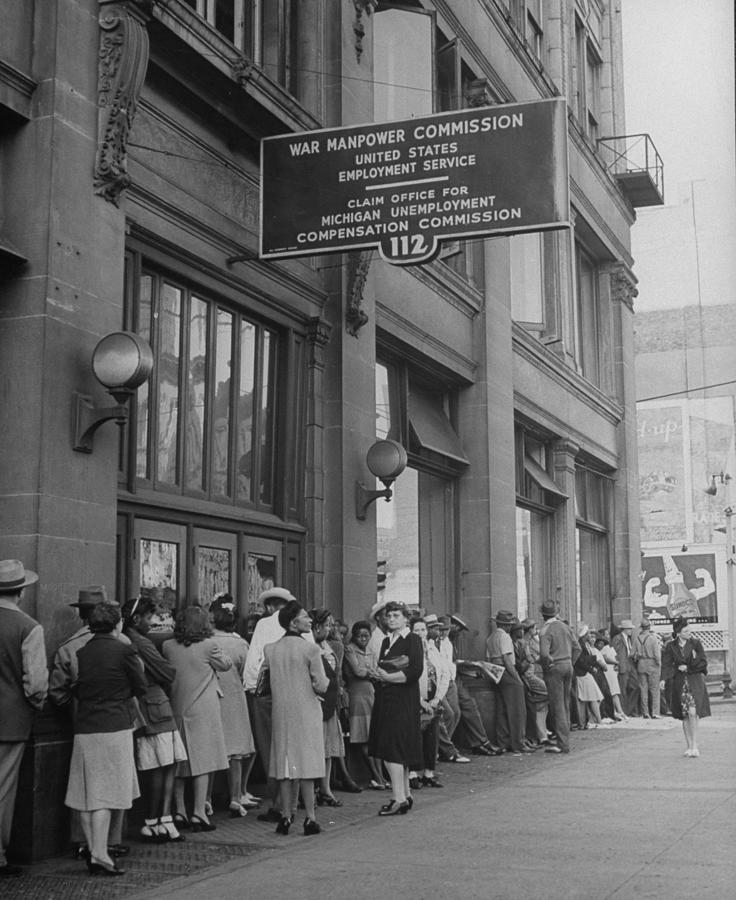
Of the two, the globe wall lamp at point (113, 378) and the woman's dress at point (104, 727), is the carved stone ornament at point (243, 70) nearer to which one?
the globe wall lamp at point (113, 378)

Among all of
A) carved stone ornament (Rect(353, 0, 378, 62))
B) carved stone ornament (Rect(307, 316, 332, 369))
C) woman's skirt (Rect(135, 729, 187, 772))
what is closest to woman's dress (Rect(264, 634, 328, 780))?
woman's skirt (Rect(135, 729, 187, 772))

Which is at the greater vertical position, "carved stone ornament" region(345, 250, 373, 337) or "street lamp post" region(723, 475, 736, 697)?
"carved stone ornament" region(345, 250, 373, 337)

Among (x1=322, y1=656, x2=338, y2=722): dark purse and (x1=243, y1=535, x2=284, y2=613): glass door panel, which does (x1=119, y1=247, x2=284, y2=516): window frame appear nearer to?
(x1=243, y1=535, x2=284, y2=613): glass door panel

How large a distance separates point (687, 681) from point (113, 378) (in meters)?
9.53

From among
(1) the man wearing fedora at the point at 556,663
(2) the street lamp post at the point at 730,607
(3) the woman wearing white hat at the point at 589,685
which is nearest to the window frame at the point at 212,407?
(1) the man wearing fedora at the point at 556,663

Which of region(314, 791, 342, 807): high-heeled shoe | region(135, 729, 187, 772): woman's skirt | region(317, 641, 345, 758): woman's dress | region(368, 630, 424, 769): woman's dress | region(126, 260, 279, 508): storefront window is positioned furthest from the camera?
region(126, 260, 279, 508): storefront window

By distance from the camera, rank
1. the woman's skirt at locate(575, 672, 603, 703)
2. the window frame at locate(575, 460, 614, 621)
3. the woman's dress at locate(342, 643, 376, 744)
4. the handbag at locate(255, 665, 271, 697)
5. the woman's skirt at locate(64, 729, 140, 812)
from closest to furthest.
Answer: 1. the woman's skirt at locate(64, 729, 140, 812)
2. the handbag at locate(255, 665, 271, 697)
3. the woman's dress at locate(342, 643, 376, 744)
4. the woman's skirt at locate(575, 672, 603, 703)
5. the window frame at locate(575, 460, 614, 621)

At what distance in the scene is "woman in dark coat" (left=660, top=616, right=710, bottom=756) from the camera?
53.2 ft

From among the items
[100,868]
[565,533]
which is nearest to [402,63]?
[565,533]

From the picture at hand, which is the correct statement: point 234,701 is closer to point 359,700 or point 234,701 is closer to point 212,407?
point 359,700

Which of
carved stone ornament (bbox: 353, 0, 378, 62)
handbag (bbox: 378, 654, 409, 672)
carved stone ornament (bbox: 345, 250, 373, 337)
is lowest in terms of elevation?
handbag (bbox: 378, 654, 409, 672)

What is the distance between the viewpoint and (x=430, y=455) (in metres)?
19.4

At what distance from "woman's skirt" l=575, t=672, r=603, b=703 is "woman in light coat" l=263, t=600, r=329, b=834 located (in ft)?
41.9

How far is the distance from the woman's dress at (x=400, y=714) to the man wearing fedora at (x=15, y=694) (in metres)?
3.50
